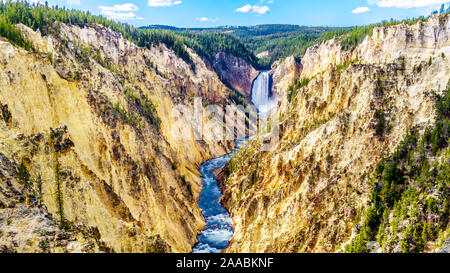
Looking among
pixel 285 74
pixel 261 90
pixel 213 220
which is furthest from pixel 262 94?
pixel 213 220

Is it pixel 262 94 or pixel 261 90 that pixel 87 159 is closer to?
pixel 262 94

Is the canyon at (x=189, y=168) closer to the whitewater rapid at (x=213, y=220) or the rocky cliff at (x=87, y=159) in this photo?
the rocky cliff at (x=87, y=159)

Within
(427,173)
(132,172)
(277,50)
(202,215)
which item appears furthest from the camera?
(277,50)

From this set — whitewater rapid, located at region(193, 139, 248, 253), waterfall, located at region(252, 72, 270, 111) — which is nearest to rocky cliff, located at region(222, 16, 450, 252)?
whitewater rapid, located at region(193, 139, 248, 253)

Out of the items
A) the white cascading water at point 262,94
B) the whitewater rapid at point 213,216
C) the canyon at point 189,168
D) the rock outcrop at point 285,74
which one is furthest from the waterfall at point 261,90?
the canyon at point 189,168

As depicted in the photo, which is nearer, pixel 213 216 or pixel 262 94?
pixel 213 216

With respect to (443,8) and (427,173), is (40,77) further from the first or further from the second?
(443,8)
